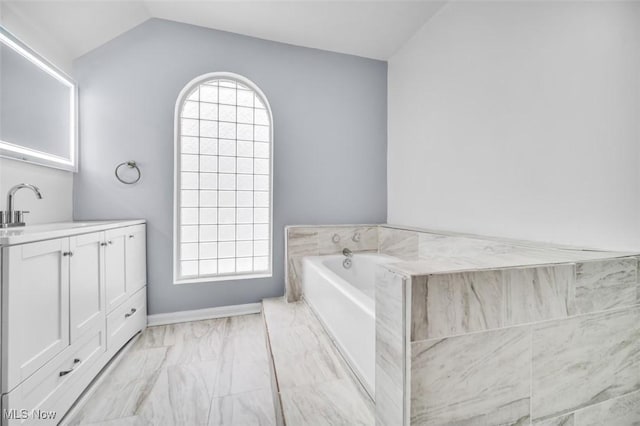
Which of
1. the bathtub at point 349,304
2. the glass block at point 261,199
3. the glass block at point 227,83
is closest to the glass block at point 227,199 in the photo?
the glass block at point 261,199

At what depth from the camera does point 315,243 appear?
103 inches

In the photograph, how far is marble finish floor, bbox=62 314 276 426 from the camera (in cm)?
129

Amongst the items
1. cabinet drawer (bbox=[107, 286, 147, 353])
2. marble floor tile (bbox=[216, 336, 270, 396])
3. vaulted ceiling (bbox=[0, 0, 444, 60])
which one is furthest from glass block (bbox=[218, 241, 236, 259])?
vaulted ceiling (bbox=[0, 0, 444, 60])

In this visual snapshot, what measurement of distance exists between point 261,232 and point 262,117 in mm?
1185

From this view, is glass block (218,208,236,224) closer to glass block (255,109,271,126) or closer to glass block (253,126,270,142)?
glass block (253,126,270,142)

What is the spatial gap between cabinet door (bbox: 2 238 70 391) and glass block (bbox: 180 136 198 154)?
4.52 ft

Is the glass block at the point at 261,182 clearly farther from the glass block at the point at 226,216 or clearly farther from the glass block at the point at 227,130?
the glass block at the point at 227,130

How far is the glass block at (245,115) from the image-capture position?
2592 millimetres

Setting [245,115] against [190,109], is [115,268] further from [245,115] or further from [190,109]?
[245,115]

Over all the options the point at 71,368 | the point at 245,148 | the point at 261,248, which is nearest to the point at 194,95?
the point at 245,148

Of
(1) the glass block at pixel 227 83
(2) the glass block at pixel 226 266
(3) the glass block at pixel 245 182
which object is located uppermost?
(1) the glass block at pixel 227 83

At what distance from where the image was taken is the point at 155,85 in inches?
90.5

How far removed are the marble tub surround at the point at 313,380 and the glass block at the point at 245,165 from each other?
1.45 meters

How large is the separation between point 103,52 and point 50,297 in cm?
210
